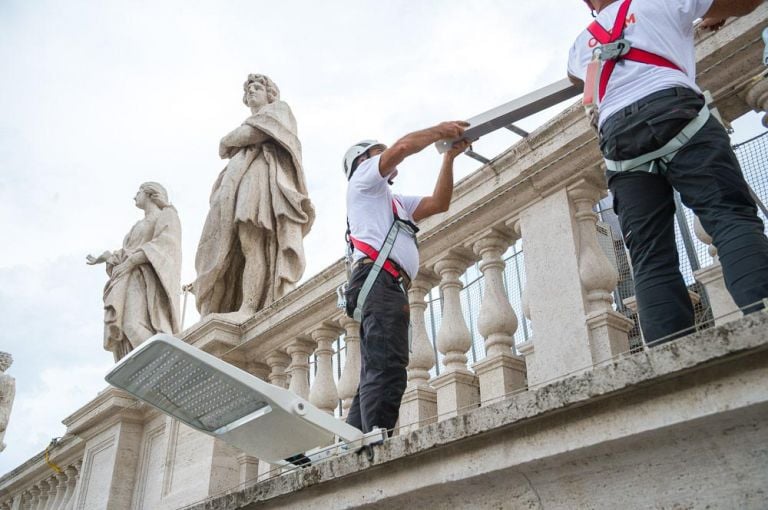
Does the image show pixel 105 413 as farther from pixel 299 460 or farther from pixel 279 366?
pixel 299 460

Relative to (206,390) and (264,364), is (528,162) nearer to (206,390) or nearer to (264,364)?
(206,390)

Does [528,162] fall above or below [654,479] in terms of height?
above

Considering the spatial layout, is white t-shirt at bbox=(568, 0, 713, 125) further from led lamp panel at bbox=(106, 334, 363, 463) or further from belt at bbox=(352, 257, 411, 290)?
led lamp panel at bbox=(106, 334, 363, 463)

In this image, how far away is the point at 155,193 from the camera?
8.34 metres

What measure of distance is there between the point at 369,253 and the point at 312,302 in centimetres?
186

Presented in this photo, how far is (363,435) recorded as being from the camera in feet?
9.78

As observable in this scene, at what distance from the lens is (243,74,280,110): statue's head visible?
773 cm

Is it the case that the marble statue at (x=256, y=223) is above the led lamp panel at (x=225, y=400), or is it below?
above

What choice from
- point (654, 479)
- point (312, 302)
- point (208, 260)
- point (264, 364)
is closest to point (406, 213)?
point (312, 302)

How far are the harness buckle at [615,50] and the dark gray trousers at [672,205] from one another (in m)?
0.21

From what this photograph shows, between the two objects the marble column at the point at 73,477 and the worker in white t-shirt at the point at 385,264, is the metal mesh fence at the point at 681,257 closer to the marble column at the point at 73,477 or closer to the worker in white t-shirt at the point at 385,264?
the worker in white t-shirt at the point at 385,264

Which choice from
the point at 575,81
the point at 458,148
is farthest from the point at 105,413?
the point at 575,81

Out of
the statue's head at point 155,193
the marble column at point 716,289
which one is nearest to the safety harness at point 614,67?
the marble column at point 716,289

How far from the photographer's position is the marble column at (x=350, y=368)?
487 centimetres
